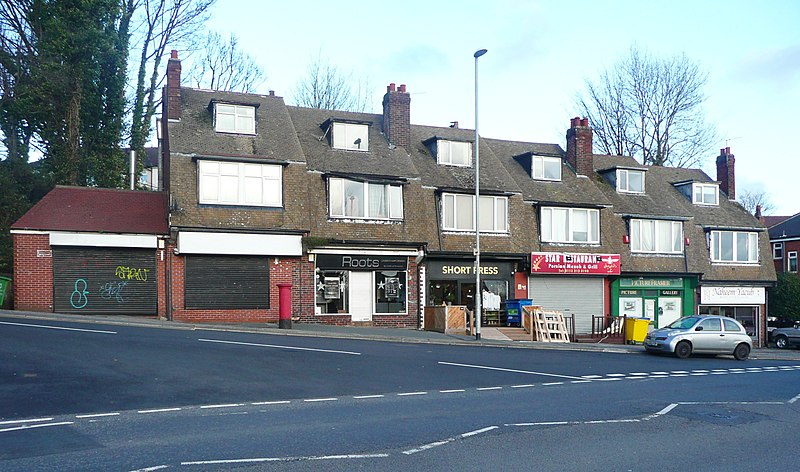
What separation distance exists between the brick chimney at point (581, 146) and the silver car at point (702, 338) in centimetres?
1337

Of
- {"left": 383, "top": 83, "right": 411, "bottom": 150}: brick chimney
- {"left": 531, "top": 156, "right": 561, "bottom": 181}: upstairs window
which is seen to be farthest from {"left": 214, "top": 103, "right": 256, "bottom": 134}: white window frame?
{"left": 531, "top": 156, "right": 561, "bottom": 181}: upstairs window

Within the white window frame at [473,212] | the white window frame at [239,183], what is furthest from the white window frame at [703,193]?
the white window frame at [239,183]

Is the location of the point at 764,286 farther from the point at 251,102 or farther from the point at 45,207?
the point at 45,207

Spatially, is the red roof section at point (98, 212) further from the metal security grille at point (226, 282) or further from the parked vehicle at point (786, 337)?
the parked vehicle at point (786, 337)

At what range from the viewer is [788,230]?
5597cm

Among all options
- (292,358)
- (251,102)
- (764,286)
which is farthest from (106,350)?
(764,286)

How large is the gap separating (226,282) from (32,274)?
6.44 m

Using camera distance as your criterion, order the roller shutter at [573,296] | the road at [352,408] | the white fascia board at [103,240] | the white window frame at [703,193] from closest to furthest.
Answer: the road at [352,408]
the white fascia board at [103,240]
the roller shutter at [573,296]
the white window frame at [703,193]

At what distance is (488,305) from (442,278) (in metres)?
2.42

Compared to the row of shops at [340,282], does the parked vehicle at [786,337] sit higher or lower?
lower

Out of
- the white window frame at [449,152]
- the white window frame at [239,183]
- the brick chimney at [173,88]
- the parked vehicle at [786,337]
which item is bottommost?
the parked vehicle at [786,337]

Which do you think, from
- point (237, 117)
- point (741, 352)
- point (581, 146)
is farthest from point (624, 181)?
point (237, 117)

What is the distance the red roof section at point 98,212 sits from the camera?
86.0 ft

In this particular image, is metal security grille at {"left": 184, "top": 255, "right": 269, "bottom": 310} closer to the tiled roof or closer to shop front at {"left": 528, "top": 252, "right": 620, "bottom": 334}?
shop front at {"left": 528, "top": 252, "right": 620, "bottom": 334}
